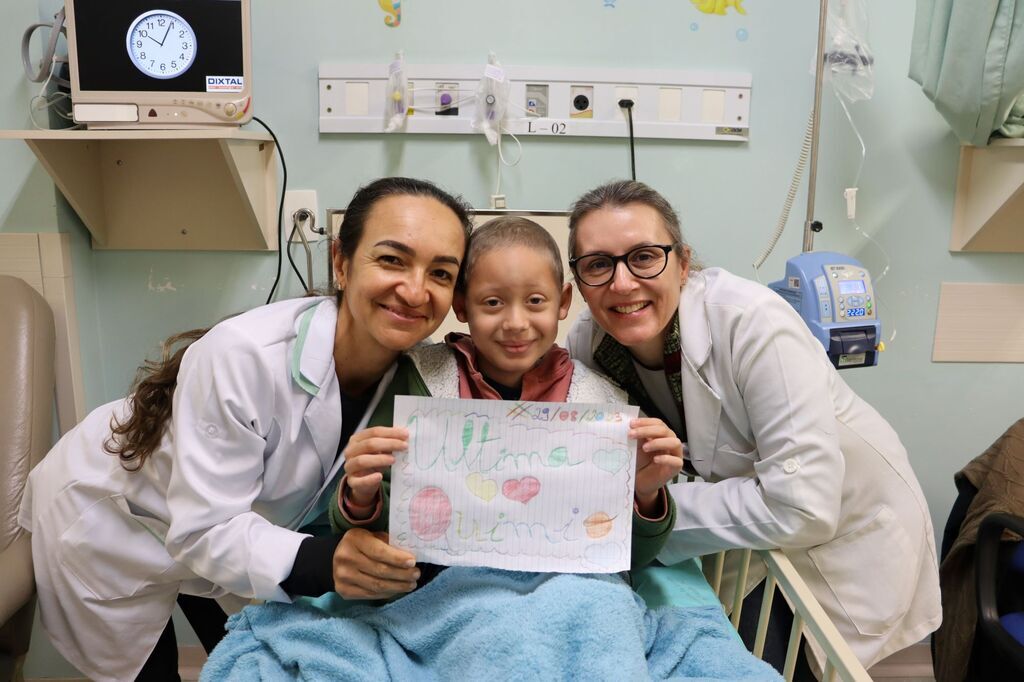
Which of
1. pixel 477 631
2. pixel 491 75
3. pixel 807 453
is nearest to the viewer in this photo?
pixel 477 631

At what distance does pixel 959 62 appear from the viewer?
1659 mm

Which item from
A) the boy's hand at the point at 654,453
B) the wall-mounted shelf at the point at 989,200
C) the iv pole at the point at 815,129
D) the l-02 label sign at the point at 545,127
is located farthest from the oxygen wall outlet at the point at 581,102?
the boy's hand at the point at 654,453

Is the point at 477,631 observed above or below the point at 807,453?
below

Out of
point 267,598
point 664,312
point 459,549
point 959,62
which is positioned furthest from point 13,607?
point 959,62

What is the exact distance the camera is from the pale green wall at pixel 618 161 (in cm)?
185

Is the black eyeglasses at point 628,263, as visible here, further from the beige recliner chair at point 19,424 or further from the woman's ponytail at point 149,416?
the beige recliner chair at point 19,424

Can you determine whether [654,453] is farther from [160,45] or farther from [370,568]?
[160,45]

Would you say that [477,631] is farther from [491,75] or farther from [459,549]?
[491,75]

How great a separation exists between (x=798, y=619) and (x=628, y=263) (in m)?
0.62

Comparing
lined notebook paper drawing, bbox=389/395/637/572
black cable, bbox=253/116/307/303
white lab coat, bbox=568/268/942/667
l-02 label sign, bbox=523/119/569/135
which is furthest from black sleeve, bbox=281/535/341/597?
l-02 label sign, bbox=523/119/569/135

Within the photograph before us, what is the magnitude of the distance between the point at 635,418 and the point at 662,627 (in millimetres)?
313

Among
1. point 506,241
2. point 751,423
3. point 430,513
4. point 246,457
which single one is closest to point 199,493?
point 246,457

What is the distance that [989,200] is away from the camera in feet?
6.31

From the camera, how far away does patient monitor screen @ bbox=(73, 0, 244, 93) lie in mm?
1553
